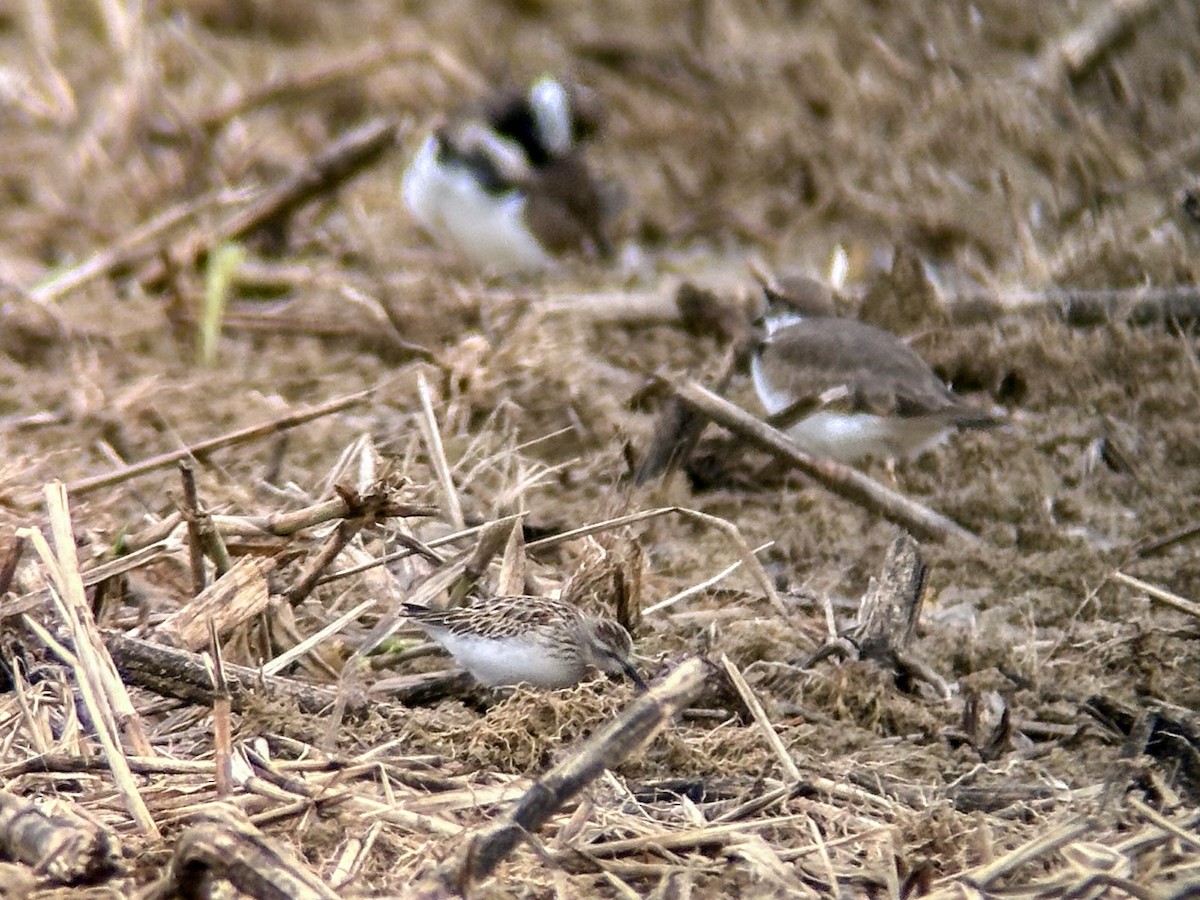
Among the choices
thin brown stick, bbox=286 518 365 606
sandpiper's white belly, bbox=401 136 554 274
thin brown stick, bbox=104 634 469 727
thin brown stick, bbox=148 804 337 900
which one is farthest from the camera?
sandpiper's white belly, bbox=401 136 554 274

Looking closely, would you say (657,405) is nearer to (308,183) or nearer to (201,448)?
(201,448)

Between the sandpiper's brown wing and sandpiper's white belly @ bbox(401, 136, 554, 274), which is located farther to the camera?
sandpiper's white belly @ bbox(401, 136, 554, 274)

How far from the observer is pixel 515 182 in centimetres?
854

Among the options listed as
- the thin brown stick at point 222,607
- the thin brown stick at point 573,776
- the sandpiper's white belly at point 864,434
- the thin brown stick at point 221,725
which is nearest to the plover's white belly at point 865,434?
the sandpiper's white belly at point 864,434

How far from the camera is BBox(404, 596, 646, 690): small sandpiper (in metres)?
3.43

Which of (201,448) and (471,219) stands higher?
(201,448)

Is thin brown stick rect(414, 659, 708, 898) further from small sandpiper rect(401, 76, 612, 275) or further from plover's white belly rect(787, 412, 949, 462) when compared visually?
small sandpiper rect(401, 76, 612, 275)

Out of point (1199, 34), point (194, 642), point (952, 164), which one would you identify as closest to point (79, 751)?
point (194, 642)

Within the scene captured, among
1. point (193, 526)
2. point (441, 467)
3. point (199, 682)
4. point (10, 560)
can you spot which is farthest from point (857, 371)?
point (10, 560)

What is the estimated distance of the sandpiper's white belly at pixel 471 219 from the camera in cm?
791

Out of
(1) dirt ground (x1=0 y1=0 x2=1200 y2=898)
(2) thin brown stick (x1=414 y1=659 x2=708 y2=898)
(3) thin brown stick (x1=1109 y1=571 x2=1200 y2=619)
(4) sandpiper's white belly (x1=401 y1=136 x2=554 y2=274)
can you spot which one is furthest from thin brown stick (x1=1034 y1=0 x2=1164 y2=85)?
(2) thin brown stick (x1=414 y1=659 x2=708 y2=898)

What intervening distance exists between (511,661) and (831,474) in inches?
51.3

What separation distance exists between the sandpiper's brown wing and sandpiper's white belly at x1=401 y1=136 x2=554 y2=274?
250cm

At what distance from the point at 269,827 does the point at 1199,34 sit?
635 cm
